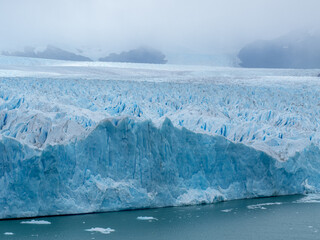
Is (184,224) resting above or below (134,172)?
below

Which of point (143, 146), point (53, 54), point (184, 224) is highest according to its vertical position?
point (53, 54)

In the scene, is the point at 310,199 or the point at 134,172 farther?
the point at 310,199

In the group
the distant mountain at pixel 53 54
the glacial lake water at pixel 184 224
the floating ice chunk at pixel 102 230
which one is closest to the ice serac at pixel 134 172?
the glacial lake water at pixel 184 224

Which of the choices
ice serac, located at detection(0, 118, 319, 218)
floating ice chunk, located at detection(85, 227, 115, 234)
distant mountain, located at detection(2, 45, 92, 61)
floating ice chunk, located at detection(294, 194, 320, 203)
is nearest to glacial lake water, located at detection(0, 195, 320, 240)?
floating ice chunk, located at detection(85, 227, 115, 234)

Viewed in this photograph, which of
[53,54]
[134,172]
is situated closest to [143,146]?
[134,172]

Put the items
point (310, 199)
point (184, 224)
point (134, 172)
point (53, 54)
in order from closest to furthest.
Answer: point (184, 224) → point (134, 172) → point (310, 199) → point (53, 54)

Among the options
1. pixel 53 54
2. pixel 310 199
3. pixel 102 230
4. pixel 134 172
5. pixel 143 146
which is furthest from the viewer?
pixel 53 54

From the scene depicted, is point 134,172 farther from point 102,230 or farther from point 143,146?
point 102,230
